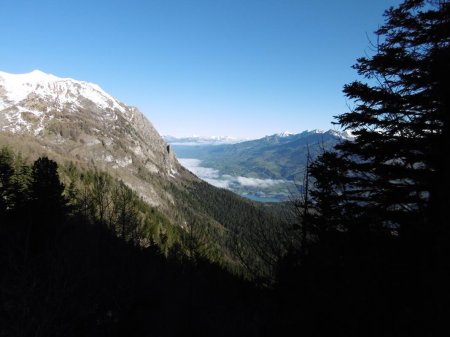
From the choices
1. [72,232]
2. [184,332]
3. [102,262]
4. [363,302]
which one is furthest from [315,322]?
[72,232]

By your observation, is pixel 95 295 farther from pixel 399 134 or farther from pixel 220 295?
pixel 399 134

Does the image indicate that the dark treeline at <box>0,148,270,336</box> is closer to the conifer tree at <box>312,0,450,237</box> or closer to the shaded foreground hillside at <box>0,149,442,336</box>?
the shaded foreground hillside at <box>0,149,442,336</box>

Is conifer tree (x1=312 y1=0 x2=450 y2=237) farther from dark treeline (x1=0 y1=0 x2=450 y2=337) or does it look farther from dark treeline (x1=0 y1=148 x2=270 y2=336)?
dark treeline (x1=0 y1=148 x2=270 y2=336)

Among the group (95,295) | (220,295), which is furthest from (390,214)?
(220,295)

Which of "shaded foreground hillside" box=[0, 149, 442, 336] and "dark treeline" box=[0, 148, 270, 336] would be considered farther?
"dark treeline" box=[0, 148, 270, 336]

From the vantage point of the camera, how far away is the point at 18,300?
477 inches

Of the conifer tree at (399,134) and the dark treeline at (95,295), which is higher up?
the conifer tree at (399,134)

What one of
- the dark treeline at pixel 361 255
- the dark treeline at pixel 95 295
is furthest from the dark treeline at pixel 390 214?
the dark treeline at pixel 95 295

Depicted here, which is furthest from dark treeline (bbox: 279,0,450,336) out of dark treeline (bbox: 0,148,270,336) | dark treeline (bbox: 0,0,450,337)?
dark treeline (bbox: 0,148,270,336)

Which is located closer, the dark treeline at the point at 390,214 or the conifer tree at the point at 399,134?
the dark treeline at the point at 390,214

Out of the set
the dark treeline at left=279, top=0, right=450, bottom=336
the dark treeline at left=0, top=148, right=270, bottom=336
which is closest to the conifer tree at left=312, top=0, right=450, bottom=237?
the dark treeline at left=279, top=0, right=450, bottom=336

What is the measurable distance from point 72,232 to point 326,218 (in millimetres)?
28134

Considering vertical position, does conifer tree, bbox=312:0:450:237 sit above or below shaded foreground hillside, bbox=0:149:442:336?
above

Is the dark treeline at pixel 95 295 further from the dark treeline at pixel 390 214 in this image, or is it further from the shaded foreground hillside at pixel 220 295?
the dark treeline at pixel 390 214
